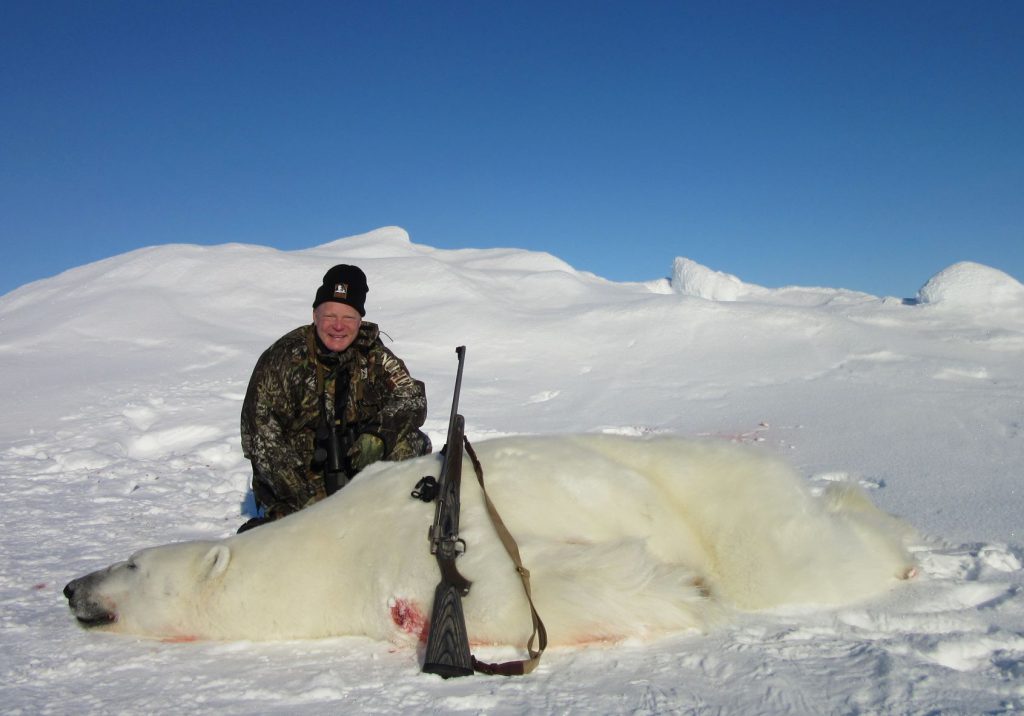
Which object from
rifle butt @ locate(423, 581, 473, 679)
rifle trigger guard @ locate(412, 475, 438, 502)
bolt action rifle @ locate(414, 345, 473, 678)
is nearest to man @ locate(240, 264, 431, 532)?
rifle trigger guard @ locate(412, 475, 438, 502)

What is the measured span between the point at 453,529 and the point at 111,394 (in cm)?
737

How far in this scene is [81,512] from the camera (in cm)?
490

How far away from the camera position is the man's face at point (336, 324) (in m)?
4.48

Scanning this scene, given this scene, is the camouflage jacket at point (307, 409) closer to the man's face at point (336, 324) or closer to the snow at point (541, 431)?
the man's face at point (336, 324)

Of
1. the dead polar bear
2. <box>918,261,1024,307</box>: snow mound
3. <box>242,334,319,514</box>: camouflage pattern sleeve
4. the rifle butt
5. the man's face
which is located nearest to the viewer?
the rifle butt

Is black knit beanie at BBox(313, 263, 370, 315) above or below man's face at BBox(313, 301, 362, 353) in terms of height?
above

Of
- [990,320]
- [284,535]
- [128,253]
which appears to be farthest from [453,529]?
[128,253]

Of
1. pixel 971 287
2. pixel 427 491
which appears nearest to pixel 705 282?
pixel 971 287

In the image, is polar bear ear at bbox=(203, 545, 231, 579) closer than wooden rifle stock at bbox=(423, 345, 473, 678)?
No

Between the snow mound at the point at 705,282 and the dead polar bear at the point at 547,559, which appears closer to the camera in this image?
the dead polar bear at the point at 547,559

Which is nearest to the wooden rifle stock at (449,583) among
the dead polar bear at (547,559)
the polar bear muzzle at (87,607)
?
the dead polar bear at (547,559)

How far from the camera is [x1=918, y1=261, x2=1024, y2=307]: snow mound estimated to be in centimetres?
1395

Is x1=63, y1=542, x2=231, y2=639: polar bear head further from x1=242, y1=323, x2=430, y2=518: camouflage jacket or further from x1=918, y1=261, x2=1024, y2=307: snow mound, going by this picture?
x1=918, y1=261, x2=1024, y2=307: snow mound

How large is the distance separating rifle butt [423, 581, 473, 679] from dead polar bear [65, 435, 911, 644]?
0.17m
